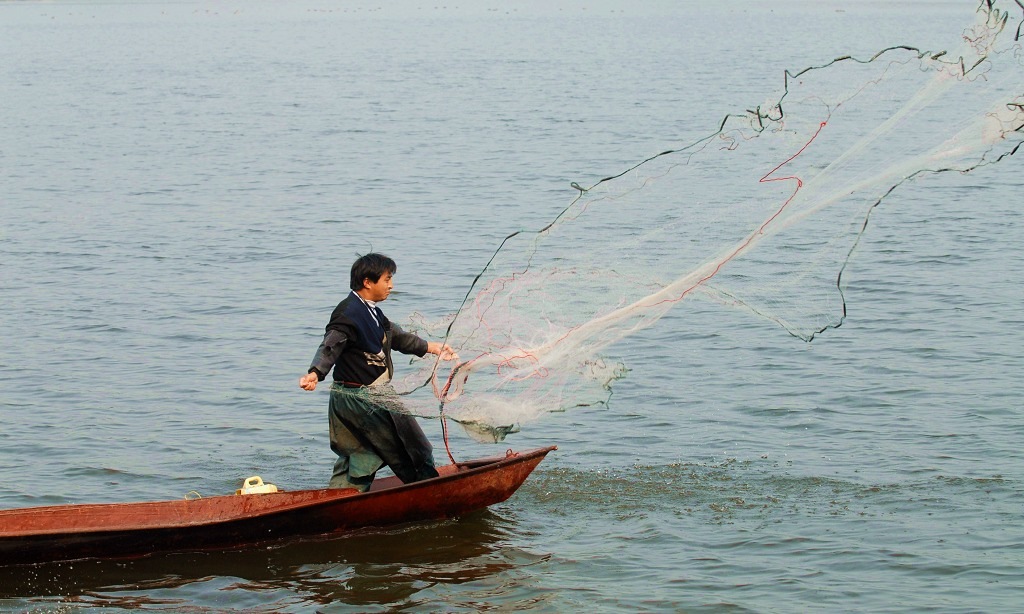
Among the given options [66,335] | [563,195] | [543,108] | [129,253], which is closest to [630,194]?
[66,335]

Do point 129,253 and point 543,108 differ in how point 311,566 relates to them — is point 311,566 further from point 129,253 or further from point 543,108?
point 543,108

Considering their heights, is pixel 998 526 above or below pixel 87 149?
below

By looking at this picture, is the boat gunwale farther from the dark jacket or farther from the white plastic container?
the dark jacket

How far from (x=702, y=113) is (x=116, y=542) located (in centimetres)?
2003

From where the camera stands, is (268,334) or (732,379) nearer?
(732,379)

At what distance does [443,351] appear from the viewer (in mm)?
6898

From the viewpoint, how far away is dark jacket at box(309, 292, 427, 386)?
21.7ft

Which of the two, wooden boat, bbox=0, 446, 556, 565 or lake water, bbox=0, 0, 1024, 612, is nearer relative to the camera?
wooden boat, bbox=0, 446, 556, 565

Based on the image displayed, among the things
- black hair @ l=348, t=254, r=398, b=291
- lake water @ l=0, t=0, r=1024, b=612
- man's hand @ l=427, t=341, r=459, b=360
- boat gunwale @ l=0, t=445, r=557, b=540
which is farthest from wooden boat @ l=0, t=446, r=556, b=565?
black hair @ l=348, t=254, r=398, b=291

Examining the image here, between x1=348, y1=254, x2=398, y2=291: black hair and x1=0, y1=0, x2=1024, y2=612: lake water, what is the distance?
5.16ft

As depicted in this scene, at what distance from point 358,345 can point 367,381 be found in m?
0.21

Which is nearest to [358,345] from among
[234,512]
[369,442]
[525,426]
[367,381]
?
[367,381]

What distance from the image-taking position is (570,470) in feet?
27.4

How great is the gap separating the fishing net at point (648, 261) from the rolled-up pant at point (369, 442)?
209 mm
